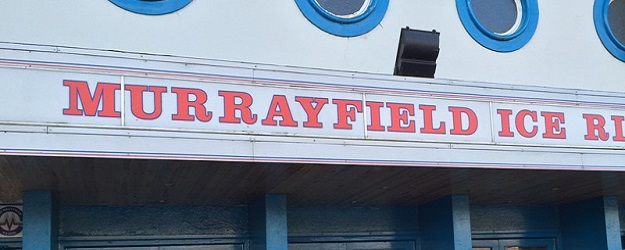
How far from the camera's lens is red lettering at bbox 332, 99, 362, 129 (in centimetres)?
780

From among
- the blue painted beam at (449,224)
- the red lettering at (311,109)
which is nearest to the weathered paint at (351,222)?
the blue painted beam at (449,224)

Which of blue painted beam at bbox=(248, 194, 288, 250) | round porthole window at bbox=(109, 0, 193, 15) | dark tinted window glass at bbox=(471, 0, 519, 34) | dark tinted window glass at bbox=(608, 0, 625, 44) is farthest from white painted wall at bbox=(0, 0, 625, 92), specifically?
blue painted beam at bbox=(248, 194, 288, 250)

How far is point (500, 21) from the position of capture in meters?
11.2

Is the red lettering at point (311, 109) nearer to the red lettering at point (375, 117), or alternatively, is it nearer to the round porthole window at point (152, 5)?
the red lettering at point (375, 117)

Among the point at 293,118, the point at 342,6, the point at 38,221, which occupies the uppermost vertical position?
the point at 342,6

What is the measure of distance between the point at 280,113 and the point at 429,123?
5.10 feet

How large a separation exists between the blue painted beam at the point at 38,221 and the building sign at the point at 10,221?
978 mm

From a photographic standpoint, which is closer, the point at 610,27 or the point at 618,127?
the point at 618,127

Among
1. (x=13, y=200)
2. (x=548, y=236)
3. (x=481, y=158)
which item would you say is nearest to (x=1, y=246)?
(x=13, y=200)

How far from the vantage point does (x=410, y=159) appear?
26.1ft

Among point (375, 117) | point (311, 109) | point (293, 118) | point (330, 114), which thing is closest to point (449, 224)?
point (375, 117)

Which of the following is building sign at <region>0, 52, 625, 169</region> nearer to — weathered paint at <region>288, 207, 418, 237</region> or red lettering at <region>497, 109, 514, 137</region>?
red lettering at <region>497, 109, 514, 137</region>

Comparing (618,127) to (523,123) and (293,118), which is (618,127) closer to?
(523,123)

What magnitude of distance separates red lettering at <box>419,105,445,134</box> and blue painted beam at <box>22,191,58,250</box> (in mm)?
3963
